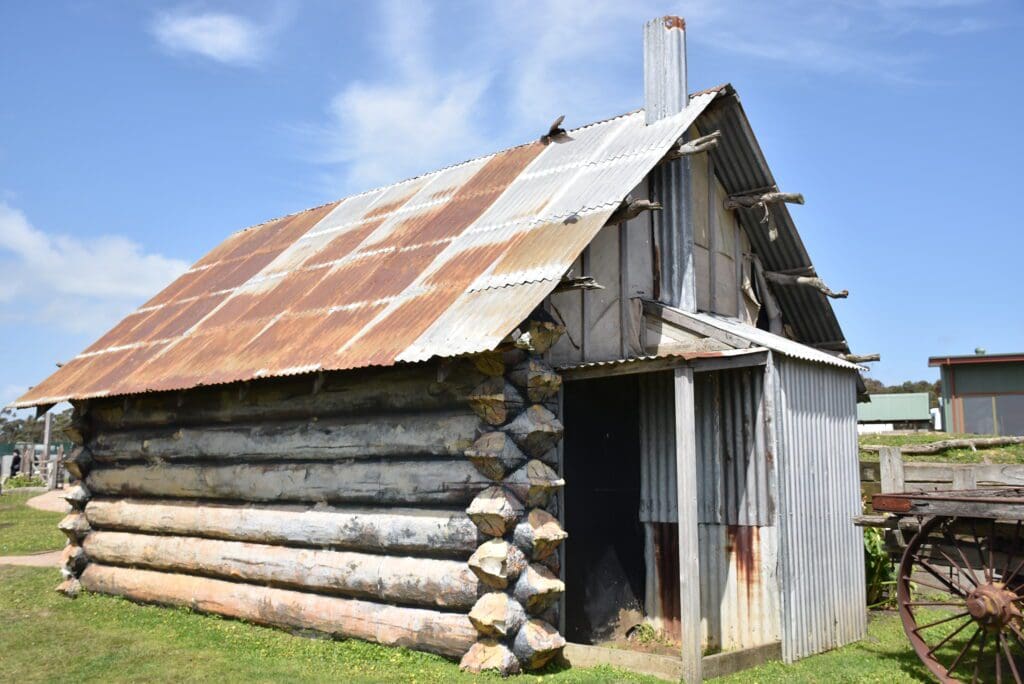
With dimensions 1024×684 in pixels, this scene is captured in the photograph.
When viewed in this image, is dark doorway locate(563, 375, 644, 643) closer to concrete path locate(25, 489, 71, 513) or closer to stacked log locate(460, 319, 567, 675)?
stacked log locate(460, 319, 567, 675)

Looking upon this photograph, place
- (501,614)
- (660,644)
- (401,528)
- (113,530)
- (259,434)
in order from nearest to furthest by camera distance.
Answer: (501,614) → (401,528) → (660,644) → (259,434) → (113,530)

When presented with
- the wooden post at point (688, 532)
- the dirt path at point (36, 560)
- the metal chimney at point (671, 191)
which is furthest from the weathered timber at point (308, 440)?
the dirt path at point (36, 560)

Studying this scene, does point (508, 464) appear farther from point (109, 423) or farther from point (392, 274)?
point (109, 423)

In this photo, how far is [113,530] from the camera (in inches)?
577

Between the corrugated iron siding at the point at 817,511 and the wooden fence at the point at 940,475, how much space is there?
145 centimetres

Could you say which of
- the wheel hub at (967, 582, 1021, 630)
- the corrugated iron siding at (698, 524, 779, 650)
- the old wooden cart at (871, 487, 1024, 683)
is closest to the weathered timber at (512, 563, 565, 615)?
the corrugated iron siding at (698, 524, 779, 650)

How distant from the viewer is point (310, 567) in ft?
36.4

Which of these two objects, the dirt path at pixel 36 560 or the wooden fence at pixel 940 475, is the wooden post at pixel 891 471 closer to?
the wooden fence at pixel 940 475

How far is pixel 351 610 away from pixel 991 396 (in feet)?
88.9

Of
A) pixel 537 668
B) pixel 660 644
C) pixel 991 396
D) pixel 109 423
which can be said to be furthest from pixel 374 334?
pixel 991 396

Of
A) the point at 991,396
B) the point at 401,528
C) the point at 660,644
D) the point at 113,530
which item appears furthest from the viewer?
the point at 991,396

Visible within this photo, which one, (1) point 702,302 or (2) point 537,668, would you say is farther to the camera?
(1) point 702,302

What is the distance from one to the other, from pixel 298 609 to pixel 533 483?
3881mm

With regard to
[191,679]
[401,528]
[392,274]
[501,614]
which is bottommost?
[191,679]
